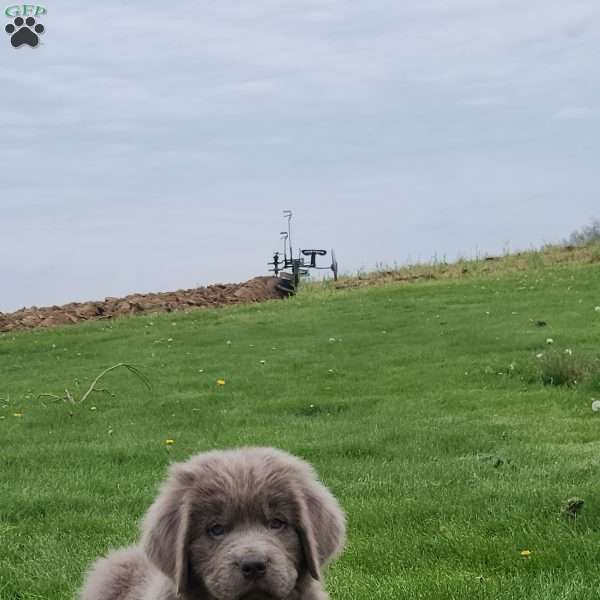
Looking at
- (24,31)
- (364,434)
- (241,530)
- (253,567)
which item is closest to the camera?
(253,567)

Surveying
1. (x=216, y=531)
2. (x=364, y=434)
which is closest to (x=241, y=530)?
(x=216, y=531)

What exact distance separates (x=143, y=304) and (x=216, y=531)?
30.0m

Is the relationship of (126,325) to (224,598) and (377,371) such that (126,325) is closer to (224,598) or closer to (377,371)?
(377,371)

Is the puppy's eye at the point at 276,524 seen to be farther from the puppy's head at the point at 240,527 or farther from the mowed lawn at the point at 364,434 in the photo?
the mowed lawn at the point at 364,434

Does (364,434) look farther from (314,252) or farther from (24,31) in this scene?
(314,252)

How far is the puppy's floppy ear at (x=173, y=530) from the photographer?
13.8ft

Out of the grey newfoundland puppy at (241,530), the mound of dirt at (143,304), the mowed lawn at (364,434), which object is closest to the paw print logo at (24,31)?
the mowed lawn at (364,434)

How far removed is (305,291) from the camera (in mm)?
35469

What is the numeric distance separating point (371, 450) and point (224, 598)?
6.80 meters

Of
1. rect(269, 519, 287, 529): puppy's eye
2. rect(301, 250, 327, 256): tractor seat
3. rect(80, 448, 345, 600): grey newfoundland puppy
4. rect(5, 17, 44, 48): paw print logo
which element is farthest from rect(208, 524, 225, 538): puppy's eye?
rect(301, 250, 327, 256): tractor seat

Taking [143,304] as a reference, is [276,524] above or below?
below

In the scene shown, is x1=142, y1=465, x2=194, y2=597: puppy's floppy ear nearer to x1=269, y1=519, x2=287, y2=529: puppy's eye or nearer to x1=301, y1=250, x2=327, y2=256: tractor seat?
x1=269, y1=519, x2=287, y2=529: puppy's eye

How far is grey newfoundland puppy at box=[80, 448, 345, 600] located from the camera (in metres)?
3.93

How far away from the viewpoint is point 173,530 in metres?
4.29
